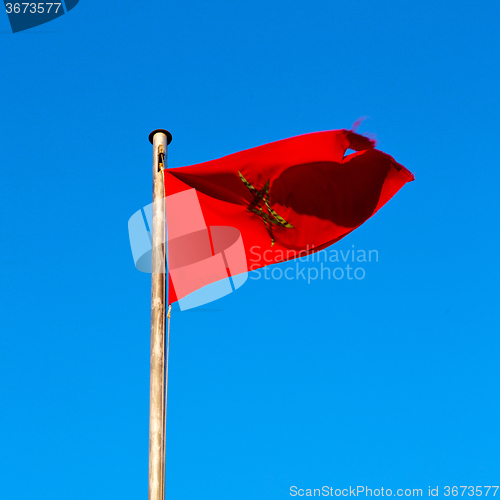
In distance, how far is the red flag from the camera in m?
10.5

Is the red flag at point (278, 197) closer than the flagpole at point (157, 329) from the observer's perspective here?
No

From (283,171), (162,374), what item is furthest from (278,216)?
(162,374)

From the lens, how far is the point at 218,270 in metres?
10.4

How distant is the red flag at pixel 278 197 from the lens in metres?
10.5

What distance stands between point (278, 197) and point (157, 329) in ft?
13.6

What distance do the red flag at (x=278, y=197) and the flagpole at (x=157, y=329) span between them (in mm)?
500

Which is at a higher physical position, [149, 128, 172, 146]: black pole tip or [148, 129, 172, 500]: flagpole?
[149, 128, 172, 146]: black pole tip

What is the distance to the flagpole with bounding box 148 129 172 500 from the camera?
25.9ft

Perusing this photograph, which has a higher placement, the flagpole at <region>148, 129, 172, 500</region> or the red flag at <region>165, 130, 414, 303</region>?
the red flag at <region>165, 130, 414, 303</region>

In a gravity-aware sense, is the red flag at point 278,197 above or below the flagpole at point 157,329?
above

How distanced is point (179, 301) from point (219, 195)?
2.48 metres

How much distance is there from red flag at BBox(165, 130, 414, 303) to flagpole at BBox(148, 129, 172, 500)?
500 millimetres

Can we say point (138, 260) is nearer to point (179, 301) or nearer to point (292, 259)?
point (179, 301)

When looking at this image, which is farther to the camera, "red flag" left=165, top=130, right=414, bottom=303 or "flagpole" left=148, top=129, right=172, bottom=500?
"red flag" left=165, top=130, right=414, bottom=303
